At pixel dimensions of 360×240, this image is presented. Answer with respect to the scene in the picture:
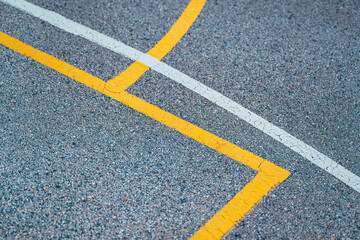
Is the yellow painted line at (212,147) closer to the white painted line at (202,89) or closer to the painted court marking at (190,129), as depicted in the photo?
the painted court marking at (190,129)

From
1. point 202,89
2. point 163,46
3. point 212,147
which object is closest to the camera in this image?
point 212,147

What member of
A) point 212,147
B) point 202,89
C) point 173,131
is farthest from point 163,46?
point 212,147

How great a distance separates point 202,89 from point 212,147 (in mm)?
619

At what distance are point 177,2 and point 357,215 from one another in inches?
112

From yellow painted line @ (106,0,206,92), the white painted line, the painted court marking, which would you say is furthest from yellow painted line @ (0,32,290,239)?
the white painted line

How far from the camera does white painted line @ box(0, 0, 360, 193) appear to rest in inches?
110

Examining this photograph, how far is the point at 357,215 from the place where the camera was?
258cm

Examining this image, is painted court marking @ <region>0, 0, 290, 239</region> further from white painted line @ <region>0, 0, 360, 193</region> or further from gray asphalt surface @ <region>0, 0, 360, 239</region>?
white painted line @ <region>0, 0, 360, 193</region>

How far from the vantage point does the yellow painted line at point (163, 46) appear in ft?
10.3

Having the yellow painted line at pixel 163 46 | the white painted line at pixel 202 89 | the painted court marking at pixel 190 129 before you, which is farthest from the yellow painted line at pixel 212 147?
the white painted line at pixel 202 89

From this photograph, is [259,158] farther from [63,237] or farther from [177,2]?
[177,2]

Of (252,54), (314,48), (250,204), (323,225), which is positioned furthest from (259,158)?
(314,48)

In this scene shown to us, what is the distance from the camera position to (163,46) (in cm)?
345

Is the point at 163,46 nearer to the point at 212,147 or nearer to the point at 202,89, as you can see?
the point at 202,89
